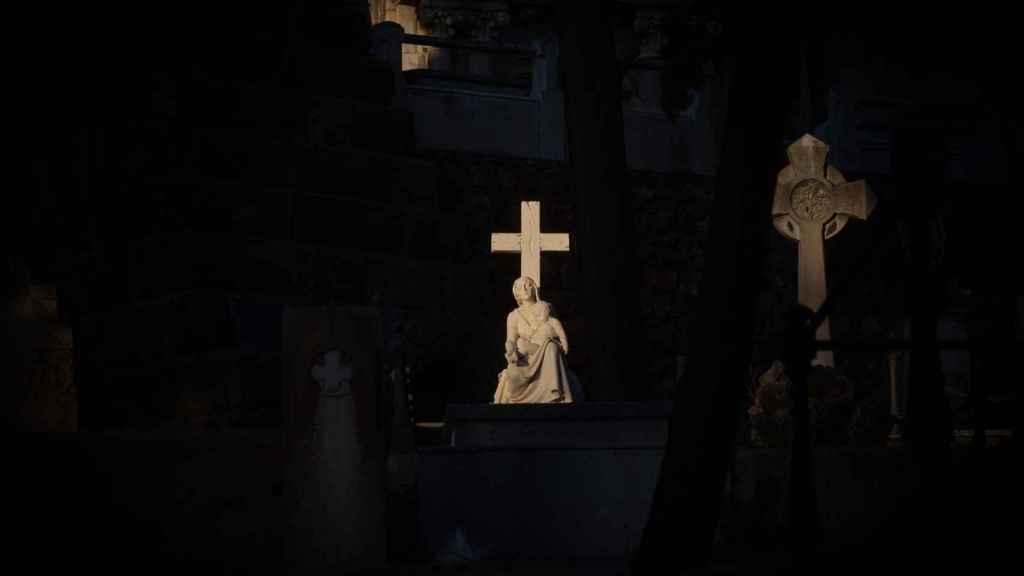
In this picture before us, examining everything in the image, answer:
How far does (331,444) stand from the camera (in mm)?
8352

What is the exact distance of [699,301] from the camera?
7.41 metres

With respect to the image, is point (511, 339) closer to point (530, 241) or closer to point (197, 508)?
point (530, 241)

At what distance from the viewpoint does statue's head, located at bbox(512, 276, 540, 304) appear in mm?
14594

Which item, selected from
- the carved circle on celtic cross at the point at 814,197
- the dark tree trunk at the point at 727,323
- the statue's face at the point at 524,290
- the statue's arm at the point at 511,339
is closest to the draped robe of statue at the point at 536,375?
the statue's arm at the point at 511,339

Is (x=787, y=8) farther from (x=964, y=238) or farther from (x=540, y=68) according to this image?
(x=964, y=238)

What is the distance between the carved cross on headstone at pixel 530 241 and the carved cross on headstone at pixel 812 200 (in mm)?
3035

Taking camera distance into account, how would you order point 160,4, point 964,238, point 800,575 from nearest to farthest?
point 800,575 < point 160,4 < point 964,238

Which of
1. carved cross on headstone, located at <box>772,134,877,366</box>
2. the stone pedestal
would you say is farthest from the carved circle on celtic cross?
the stone pedestal

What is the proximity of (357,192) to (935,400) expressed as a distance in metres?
10.8

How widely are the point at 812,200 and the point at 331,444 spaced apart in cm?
678

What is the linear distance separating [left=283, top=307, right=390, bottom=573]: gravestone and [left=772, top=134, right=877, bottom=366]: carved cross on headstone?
6330 millimetres

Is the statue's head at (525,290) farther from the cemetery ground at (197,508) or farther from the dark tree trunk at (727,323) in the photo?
the dark tree trunk at (727,323)

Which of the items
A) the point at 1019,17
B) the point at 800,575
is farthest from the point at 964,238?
the point at 800,575

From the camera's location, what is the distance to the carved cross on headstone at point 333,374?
328 inches
